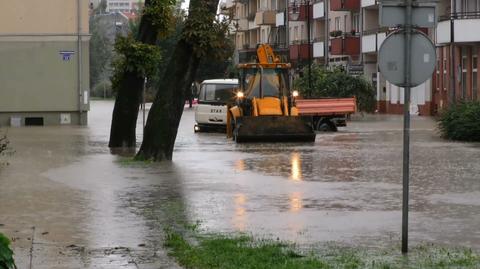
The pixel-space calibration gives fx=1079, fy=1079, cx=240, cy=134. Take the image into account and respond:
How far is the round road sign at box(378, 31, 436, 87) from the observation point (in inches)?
420

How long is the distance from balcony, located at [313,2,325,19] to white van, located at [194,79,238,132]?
112ft

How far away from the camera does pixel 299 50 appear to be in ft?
249

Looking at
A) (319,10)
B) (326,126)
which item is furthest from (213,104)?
(319,10)

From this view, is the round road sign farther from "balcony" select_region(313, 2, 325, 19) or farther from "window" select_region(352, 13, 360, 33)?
"balcony" select_region(313, 2, 325, 19)

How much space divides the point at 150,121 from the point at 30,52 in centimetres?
2106

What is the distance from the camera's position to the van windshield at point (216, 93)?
40281mm

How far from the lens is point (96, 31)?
446 ft

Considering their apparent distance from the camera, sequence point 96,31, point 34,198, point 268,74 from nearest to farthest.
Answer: point 34,198, point 268,74, point 96,31

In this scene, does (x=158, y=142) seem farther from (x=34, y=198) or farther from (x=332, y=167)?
(x=34, y=198)

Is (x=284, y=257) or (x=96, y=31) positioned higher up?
(x=96, y=31)

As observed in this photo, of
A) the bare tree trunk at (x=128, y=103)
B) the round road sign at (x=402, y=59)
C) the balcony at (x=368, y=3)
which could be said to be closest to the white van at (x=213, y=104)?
the bare tree trunk at (x=128, y=103)

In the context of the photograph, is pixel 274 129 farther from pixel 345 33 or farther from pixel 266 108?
pixel 345 33

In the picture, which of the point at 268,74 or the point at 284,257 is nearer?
the point at 284,257

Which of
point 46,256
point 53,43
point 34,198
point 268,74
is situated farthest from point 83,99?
point 46,256
